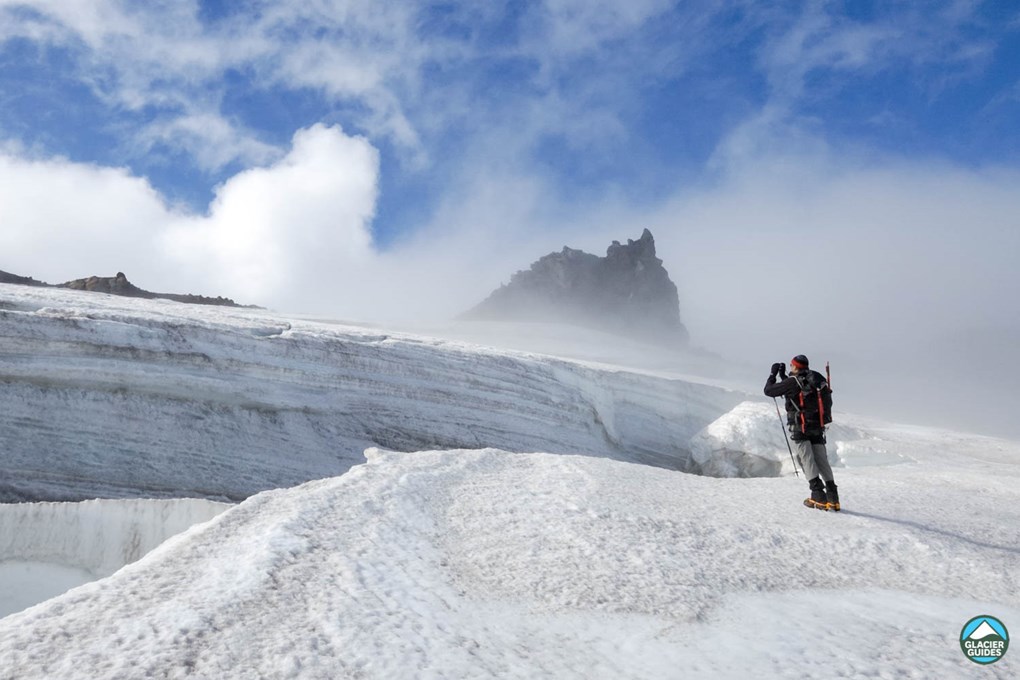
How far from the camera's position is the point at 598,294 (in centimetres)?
7031

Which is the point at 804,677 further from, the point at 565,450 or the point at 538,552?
the point at 565,450

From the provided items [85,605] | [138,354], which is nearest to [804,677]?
[85,605]

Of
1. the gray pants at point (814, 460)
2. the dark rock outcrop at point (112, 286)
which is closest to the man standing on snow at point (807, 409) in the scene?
the gray pants at point (814, 460)

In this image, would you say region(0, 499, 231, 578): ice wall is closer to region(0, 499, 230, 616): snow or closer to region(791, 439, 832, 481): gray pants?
region(0, 499, 230, 616): snow

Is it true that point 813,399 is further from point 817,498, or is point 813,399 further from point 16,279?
point 16,279

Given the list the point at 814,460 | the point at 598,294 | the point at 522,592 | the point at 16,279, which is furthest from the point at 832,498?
the point at 598,294

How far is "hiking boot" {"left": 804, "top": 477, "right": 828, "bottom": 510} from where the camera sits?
6.06 meters

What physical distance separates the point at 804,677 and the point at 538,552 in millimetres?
1722

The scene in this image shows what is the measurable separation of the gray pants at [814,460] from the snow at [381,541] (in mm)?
392

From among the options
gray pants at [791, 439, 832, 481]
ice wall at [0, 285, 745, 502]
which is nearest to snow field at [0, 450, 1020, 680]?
gray pants at [791, 439, 832, 481]

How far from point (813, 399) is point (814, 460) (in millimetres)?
643

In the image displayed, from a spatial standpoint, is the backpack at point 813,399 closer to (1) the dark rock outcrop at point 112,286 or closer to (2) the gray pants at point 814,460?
(2) the gray pants at point 814,460

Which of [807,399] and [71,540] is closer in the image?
[807,399]

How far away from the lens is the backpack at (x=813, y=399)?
654cm
